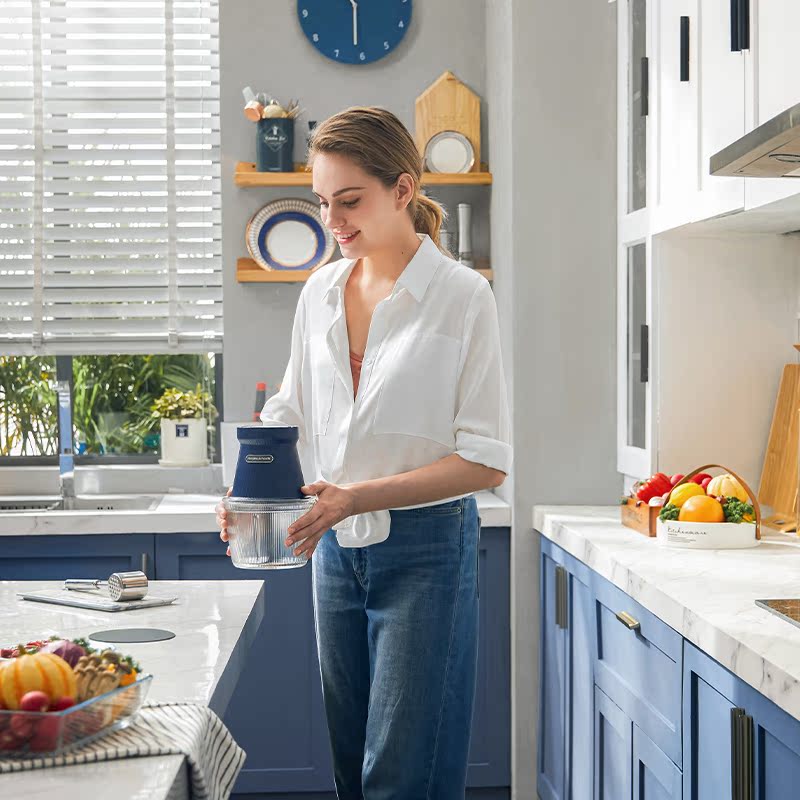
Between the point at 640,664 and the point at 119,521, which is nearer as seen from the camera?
the point at 640,664

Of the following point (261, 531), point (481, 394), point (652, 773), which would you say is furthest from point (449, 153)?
point (261, 531)

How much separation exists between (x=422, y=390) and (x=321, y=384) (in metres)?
0.19

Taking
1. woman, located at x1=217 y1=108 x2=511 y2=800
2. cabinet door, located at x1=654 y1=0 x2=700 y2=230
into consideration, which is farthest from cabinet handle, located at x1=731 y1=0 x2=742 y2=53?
woman, located at x1=217 y1=108 x2=511 y2=800

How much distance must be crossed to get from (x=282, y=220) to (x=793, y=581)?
84.1 inches

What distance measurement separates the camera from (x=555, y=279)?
294 cm

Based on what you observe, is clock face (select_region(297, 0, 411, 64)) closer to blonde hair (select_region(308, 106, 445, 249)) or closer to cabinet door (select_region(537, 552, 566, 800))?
cabinet door (select_region(537, 552, 566, 800))

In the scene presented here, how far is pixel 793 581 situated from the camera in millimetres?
1884

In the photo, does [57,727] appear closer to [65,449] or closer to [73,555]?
[73,555]

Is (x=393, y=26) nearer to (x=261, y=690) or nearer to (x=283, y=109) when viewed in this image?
(x=283, y=109)

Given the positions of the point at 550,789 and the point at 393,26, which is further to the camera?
the point at 393,26

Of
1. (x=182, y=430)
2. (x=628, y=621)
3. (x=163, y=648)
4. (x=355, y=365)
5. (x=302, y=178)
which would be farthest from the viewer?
(x=182, y=430)

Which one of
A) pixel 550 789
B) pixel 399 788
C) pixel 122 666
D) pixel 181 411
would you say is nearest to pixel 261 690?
pixel 550 789

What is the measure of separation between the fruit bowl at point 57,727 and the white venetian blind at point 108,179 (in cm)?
271

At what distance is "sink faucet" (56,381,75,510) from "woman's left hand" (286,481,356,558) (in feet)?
6.81
